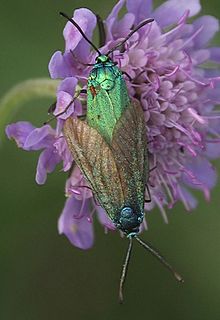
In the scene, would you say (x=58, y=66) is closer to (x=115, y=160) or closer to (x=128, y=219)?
(x=115, y=160)

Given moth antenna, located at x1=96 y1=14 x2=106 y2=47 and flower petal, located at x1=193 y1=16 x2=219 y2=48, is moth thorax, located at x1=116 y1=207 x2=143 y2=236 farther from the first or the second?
flower petal, located at x1=193 y1=16 x2=219 y2=48

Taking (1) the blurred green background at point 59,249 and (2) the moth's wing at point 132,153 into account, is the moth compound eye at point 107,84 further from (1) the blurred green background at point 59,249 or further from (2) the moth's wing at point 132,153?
(1) the blurred green background at point 59,249

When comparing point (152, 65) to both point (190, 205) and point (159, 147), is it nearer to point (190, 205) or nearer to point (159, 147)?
point (159, 147)

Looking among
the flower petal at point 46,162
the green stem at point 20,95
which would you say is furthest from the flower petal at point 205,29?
the flower petal at point 46,162

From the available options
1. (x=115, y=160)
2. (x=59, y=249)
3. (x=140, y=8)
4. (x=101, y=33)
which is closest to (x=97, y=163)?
(x=115, y=160)

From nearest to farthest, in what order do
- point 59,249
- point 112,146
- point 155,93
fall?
point 112,146 → point 155,93 → point 59,249

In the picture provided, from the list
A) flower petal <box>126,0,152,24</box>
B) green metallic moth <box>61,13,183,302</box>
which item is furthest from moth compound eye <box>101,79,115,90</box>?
flower petal <box>126,0,152,24</box>
